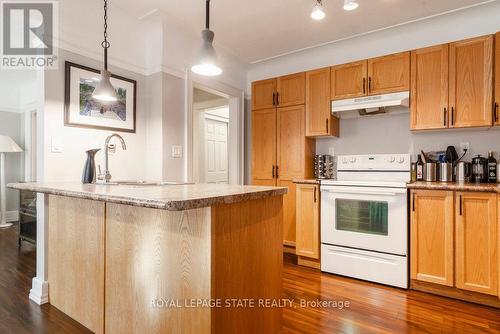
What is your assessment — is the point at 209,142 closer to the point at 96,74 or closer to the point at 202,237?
the point at 96,74

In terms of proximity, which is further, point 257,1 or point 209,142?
point 209,142

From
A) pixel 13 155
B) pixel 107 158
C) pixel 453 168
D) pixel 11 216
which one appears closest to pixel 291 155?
pixel 453 168

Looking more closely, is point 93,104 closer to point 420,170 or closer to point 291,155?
point 291,155

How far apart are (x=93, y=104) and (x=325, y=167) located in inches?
100

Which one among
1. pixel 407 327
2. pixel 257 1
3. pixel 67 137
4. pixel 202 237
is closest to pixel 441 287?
pixel 407 327

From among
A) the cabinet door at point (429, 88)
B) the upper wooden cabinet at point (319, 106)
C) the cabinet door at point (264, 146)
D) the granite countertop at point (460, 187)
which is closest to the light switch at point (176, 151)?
A: the cabinet door at point (264, 146)

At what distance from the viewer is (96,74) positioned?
8.42ft

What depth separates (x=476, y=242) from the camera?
223cm

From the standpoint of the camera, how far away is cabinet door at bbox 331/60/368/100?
306cm

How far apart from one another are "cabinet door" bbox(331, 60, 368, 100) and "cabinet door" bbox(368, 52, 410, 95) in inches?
2.7

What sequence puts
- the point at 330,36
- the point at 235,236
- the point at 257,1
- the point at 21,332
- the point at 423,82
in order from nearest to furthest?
1. the point at 235,236
2. the point at 21,332
3. the point at 257,1
4. the point at 423,82
5. the point at 330,36

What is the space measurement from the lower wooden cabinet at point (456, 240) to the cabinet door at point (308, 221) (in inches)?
34.6

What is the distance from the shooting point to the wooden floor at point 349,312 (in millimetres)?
1888

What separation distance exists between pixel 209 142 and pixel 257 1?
299 centimetres
